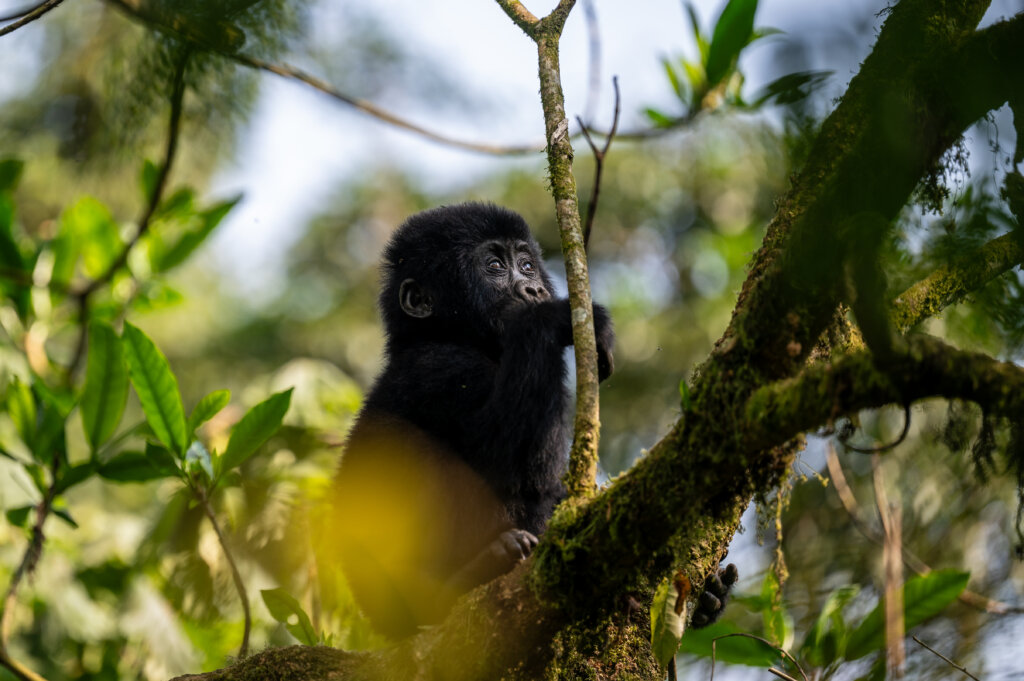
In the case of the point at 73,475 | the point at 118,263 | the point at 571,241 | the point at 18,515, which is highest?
the point at 571,241

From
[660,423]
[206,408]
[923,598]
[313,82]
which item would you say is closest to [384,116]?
[313,82]

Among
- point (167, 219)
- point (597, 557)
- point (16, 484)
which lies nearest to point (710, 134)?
point (167, 219)

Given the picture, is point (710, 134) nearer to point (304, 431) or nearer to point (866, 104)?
point (304, 431)

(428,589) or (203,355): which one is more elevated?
(203,355)

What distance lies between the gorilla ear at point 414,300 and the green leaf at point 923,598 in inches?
109

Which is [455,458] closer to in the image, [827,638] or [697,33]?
[827,638]

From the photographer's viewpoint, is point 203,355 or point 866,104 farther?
point 203,355

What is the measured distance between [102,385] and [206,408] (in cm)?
67

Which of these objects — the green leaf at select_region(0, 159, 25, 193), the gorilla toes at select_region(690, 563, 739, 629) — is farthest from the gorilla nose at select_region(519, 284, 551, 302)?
the green leaf at select_region(0, 159, 25, 193)

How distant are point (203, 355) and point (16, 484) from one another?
11.2 meters

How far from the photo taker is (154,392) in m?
4.16

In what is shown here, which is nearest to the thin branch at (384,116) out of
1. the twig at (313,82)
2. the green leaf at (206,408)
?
the twig at (313,82)

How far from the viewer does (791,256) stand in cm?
226

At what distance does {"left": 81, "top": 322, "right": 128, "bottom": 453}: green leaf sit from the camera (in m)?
4.40
